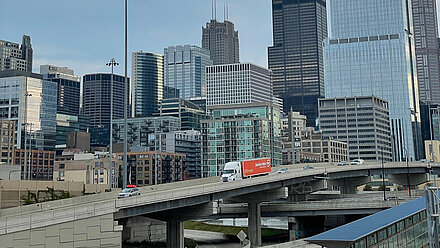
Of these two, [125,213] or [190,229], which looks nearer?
[125,213]

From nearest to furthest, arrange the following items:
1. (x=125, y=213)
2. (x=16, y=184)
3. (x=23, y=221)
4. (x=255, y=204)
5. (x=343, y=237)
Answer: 1. (x=343, y=237)
2. (x=23, y=221)
3. (x=125, y=213)
4. (x=16, y=184)
5. (x=255, y=204)

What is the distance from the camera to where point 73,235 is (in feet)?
153

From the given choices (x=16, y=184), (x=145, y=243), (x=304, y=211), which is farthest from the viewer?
(x=304, y=211)

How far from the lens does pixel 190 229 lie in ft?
418

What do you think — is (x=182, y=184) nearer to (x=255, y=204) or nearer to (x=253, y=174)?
(x=253, y=174)

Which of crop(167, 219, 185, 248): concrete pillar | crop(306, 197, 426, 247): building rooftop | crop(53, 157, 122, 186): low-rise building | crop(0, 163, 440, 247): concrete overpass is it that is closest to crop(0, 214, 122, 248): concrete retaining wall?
crop(0, 163, 440, 247): concrete overpass

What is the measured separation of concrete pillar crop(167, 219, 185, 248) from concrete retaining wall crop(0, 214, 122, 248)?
69.1 feet

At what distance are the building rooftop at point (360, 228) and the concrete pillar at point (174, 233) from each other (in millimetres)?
30613

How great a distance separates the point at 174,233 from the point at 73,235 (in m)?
24.6

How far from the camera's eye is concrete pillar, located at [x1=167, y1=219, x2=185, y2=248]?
2751 inches

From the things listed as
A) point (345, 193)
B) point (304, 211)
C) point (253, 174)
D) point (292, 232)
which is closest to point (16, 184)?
point (253, 174)

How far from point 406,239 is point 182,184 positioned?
1328 inches

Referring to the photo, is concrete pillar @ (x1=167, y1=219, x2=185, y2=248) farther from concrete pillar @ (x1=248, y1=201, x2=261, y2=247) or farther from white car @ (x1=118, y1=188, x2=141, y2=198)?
concrete pillar @ (x1=248, y1=201, x2=261, y2=247)

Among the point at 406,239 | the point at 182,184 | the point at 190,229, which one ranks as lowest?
the point at 190,229
